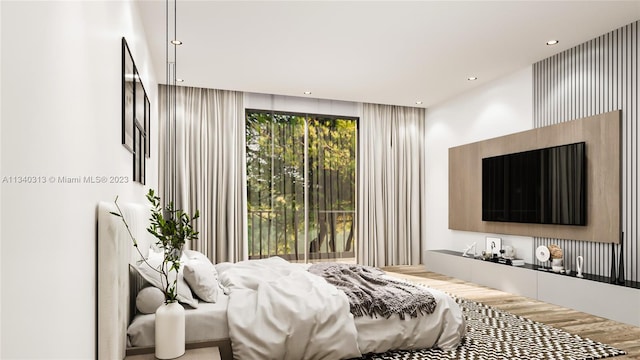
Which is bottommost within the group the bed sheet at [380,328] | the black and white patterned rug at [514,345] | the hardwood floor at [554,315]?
the hardwood floor at [554,315]

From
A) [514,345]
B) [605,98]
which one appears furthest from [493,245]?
[514,345]

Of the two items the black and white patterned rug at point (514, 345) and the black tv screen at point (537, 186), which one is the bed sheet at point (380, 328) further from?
the black tv screen at point (537, 186)

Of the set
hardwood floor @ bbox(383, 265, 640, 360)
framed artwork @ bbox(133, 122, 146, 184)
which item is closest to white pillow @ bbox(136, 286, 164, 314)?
framed artwork @ bbox(133, 122, 146, 184)

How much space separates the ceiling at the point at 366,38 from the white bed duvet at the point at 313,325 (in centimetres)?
226

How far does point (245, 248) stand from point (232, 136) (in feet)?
5.29

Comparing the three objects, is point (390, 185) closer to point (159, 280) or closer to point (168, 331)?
point (159, 280)

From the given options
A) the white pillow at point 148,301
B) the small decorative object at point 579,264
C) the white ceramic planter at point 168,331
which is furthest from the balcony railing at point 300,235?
the white ceramic planter at point 168,331

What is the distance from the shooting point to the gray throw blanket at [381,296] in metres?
2.99

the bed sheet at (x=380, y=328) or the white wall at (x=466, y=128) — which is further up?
the white wall at (x=466, y=128)

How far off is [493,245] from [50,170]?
5414 millimetres

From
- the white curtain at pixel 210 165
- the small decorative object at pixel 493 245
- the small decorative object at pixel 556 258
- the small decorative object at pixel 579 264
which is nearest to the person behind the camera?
the small decorative object at pixel 579 264

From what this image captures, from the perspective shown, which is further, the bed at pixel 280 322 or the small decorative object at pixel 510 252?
the small decorative object at pixel 510 252

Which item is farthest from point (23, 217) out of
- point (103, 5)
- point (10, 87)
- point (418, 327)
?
point (418, 327)

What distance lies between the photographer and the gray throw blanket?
118 inches
